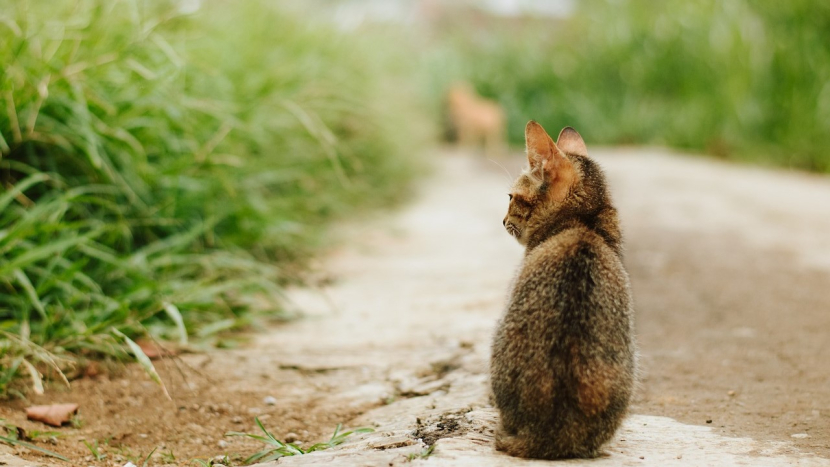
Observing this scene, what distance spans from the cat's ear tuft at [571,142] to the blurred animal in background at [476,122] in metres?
8.45

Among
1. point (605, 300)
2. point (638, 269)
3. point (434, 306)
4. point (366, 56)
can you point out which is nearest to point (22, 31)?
point (434, 306)

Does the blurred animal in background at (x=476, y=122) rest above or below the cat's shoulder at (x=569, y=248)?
above

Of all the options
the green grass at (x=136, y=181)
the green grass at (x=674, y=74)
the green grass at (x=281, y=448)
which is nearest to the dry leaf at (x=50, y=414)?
the green grass at (x=136, y=181)

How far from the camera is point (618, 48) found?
1164cm

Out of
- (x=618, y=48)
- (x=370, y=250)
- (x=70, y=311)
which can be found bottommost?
(x=70, y=311)

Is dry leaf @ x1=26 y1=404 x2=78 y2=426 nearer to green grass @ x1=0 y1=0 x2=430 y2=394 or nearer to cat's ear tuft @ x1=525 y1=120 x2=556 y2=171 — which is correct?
green grass @ x1=0 y1=0 x2=430 y2=394

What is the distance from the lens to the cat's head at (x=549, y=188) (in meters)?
2.24

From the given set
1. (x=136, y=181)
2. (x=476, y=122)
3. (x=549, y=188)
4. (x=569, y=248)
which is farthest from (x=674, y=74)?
(x=569, y=248)

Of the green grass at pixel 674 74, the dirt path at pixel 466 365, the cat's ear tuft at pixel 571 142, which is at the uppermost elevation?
the green grass at pixel 674 74

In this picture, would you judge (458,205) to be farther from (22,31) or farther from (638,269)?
(22,31)

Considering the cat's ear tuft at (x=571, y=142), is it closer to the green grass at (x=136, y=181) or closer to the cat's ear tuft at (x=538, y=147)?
the cat's ear tuft at (x=538, y=147)

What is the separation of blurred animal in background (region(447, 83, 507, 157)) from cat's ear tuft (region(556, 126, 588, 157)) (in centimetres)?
845

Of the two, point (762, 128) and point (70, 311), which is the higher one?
point (762, 128)

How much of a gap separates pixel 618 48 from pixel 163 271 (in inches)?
371
